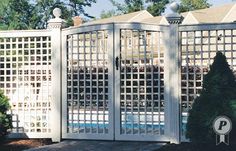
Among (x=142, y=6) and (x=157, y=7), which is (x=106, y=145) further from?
(x=142, y=6)

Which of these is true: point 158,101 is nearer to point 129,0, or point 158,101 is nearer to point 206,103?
point 206,103

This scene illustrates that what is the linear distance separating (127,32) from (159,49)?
75 centimetres

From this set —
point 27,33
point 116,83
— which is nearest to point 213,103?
point 116,83

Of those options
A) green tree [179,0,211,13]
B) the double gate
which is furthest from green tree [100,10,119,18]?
the double gate

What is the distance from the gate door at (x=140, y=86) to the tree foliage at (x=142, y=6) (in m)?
36.6

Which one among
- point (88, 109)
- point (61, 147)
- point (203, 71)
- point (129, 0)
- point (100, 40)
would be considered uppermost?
point (129, 0)

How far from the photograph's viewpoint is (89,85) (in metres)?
8.95

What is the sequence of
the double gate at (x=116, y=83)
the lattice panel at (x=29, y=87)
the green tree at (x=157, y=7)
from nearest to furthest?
the double gate at (x=116, y=83) < the lattice panel at (x=29, y=87) < the green tree at (x=157, y=7)

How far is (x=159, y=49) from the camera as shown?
8.44 m

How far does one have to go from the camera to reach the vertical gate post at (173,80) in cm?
828

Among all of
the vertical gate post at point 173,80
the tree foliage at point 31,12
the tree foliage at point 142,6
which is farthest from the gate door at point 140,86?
the tree foliage at point 142,6

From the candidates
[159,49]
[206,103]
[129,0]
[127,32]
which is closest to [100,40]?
[127,32]

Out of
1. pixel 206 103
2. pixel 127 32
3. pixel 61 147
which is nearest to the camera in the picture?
pixel 206 103

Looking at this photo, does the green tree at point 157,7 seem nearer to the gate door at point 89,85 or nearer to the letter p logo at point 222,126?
the gate door at point 89,85
